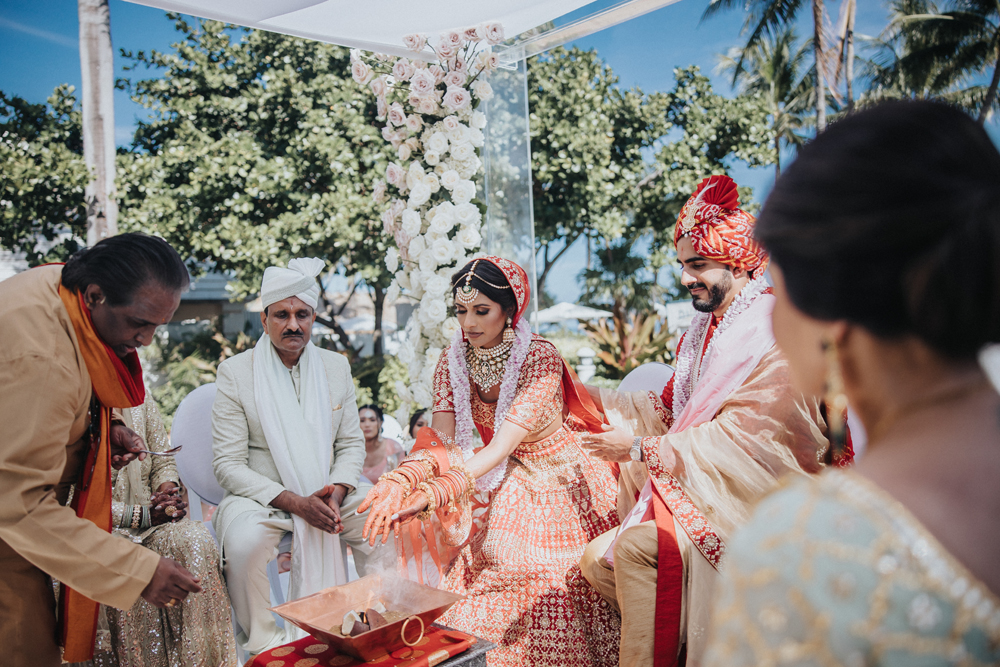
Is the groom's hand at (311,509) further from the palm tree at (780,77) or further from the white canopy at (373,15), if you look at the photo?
the palm tree at (780,77)

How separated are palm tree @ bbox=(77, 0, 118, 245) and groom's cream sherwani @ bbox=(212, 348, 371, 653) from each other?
8.32 meters

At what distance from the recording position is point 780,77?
1856 centimetres

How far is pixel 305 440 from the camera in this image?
3650mm

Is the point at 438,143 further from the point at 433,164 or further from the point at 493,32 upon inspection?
the point at 493,32

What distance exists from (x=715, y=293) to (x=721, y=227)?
30cm

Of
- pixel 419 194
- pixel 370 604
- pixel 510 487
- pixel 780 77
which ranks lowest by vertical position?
pixel 370 604

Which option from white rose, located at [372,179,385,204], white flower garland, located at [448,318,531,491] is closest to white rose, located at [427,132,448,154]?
white rose, located at [372,179,385,204]

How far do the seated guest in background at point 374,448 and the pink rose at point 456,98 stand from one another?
109 inches

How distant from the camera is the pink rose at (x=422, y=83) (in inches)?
169

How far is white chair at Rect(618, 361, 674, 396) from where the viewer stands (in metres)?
4.02

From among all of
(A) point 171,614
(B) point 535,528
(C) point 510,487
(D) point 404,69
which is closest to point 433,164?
(D) point 404,69

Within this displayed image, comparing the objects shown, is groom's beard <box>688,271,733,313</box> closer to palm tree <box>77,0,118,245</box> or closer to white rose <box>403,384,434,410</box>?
white rose <box>403,384,434,410</box>

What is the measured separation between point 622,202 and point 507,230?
434 inches

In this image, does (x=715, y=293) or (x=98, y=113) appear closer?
(x=715, y=293)
